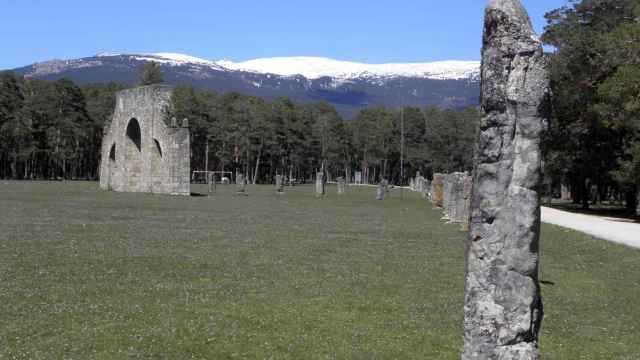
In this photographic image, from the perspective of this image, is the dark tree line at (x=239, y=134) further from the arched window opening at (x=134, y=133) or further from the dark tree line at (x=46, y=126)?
the arched window opening at (x=134, y=133)

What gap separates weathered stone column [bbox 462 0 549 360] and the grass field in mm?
2452

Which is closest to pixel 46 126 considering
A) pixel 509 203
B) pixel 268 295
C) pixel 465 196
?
→ pixel 465 196

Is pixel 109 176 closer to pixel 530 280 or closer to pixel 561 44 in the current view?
pixel 561 44

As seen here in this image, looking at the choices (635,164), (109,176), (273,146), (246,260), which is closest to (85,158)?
(273,146)

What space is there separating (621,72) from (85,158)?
8061cm

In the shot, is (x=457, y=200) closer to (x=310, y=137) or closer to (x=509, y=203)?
(x=509, y=203)

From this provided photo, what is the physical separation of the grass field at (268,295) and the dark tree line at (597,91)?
954 cm

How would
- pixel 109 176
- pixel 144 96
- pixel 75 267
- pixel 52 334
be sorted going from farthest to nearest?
pixel 109 176, pixel 144 96, pixel 75 267, pixel 52 334

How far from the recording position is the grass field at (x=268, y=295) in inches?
321

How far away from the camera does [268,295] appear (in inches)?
431

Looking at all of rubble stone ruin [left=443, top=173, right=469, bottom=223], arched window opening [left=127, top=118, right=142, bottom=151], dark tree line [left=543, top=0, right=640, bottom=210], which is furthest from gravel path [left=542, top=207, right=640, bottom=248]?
arched window opening [left=127, top=118, right=142, bottom=151]

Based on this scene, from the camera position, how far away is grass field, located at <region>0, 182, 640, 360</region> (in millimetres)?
8156

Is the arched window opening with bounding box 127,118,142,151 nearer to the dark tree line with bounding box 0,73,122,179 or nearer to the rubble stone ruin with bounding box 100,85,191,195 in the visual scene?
the rubble stone ruin with bounding box 100,85,191,195

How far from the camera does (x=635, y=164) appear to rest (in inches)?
1105
